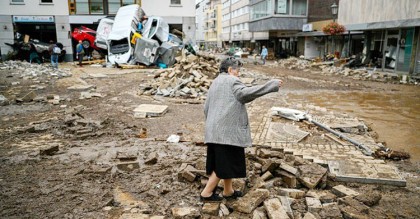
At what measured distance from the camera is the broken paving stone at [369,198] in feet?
12.6

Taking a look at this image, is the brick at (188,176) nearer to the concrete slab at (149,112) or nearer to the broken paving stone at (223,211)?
the broken paving stone at (223,211)

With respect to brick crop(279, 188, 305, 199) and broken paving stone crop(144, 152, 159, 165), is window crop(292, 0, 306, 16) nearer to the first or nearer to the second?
broken paving stone crop(144, 152, 159, 165)

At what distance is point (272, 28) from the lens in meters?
34.6

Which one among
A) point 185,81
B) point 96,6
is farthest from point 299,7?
point 185,81

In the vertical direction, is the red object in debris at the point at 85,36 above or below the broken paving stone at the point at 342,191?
above

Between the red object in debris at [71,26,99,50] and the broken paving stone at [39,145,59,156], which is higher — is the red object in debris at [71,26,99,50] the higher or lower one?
the higher one

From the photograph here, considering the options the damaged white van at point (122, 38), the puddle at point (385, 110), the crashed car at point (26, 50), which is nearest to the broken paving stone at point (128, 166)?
the puddle at point (385, 110)

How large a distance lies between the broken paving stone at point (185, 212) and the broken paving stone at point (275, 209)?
0.77 meters

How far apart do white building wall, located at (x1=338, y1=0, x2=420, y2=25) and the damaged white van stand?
15.7m

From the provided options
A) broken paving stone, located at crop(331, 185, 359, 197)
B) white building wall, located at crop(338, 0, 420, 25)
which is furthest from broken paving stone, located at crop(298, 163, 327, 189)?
white building wall, located at crop(338, 0, 420, 25)

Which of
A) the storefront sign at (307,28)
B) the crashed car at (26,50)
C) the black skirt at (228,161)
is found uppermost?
the storefront sign at (307,28)

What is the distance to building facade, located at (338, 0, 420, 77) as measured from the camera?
18141 mm

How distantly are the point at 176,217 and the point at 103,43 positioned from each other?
24.4m

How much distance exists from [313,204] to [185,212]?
1.48m
